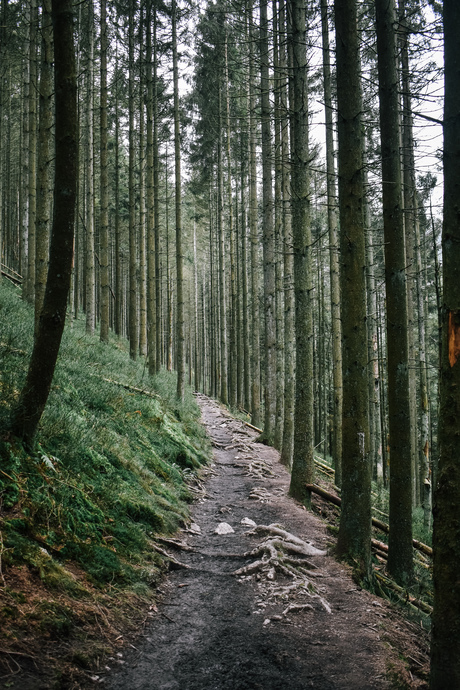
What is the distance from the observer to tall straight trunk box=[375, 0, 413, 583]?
16.9 ft

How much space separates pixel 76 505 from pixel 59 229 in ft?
8.32

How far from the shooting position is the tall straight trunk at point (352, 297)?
15.9ft

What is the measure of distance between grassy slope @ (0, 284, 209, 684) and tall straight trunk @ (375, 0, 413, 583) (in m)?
2.94

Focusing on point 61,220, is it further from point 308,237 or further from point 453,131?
point 308,237

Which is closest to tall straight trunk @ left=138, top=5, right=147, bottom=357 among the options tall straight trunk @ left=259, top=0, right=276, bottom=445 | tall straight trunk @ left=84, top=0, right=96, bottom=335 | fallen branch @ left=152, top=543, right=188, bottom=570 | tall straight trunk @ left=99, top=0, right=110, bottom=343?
tall straight trunk @ left=99, top=0, right=110, bottom=343

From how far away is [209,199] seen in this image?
79.5 feet

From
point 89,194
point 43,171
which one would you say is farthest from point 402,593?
point 89,194

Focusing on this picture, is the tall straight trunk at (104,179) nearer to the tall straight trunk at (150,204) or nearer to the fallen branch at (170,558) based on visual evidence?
the tall straight trunk at (150,204)

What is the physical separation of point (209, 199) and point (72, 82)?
21605 millimetres

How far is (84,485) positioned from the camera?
4.11m

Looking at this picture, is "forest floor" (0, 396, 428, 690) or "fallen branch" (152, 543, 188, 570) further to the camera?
"fallen branch" (152, 543, 188, 570)

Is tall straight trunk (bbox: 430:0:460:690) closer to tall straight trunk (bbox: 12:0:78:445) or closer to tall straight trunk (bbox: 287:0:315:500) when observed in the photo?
tall straight trunk (bbox: 12:0:78:445)

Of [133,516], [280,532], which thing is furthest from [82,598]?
[280,532]

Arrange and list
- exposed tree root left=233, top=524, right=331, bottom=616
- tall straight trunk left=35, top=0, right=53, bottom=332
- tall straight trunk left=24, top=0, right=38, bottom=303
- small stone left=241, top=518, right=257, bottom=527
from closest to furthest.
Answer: exposed tree root left=233, top=524, right=331, bottom=616, tall straight trunk left=35, top=0, right=53, bottom=332, small stone left=241, top=518, right=257, bottom=527, tall straight trunk left=24, top=0, right=38, bottom=303
